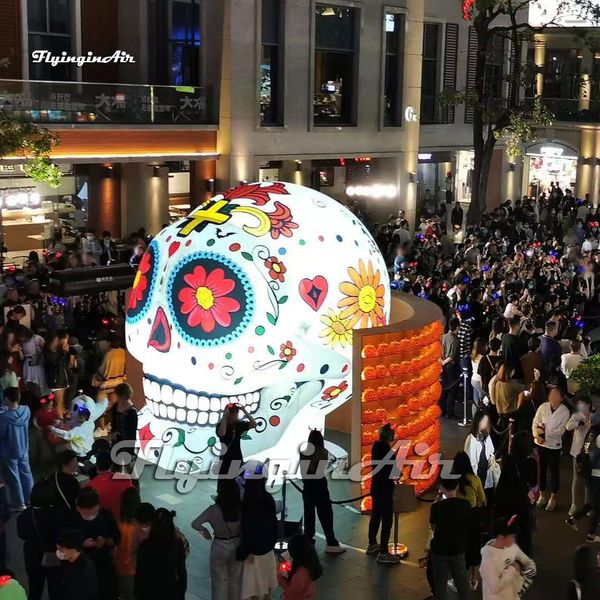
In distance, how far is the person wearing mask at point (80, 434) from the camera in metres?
9.85

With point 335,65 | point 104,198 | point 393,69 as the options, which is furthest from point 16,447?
point 393,69

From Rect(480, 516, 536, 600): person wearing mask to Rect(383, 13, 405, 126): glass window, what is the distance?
21.2m

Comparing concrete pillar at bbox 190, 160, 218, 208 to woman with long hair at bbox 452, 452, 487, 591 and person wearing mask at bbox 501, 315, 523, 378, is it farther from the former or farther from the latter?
woman with long hair at bbox 452, 452, 487, 591

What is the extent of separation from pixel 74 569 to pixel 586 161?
3519cm

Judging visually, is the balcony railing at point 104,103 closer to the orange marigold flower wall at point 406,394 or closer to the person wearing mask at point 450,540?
the orange marigold flower wall at point 406,394

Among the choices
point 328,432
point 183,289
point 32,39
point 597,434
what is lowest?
point 328,432

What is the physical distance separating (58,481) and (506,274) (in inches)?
431

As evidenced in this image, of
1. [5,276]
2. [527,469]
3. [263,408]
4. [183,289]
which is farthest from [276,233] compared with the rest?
[5,276]

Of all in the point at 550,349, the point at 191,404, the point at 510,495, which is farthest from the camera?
the point at 550,349

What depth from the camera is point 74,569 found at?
634 centimetres

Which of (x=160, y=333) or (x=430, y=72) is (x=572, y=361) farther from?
(x=430, y=72)

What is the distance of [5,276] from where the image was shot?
51.6ft

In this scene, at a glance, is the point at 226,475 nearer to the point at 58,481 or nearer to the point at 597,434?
the point at 58,481

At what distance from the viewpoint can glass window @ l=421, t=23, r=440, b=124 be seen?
1184 inches
